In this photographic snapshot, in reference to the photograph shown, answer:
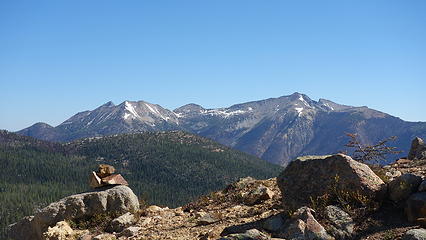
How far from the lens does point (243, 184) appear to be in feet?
67.4

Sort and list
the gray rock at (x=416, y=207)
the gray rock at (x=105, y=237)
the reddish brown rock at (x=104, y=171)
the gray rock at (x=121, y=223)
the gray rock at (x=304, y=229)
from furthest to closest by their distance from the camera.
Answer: the reddish brown rock at (x=104, y=171) < the gray rock at (x=121, y=223) < the gray rock at (x=105, y=237) < the gray rock at (x=416, y=207) < the gray rock at (x=304, y=229)

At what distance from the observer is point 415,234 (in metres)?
8.64

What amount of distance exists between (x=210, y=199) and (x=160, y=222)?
12.6 ft

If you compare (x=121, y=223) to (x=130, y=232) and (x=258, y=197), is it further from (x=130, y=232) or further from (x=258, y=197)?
(x=258, y=197)

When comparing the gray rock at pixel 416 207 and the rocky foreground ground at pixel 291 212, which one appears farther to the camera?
the rocky foreground ground at pixel 291 212

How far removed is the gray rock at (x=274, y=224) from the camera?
1077 cm

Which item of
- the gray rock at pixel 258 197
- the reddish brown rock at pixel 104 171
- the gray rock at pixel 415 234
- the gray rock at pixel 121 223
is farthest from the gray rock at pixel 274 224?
the reddish brown rock at pixel 104 171

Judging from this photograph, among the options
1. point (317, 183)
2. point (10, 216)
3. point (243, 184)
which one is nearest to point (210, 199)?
point (243, 184)

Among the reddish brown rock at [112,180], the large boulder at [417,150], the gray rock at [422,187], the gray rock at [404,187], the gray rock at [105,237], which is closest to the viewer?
the gray rock at [422,187]

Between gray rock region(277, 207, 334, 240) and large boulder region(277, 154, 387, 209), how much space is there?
3.91ft

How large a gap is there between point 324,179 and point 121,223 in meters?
8.78

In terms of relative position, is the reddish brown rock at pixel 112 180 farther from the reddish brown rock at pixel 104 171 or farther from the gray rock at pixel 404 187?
the gray rock at pixel 404 187

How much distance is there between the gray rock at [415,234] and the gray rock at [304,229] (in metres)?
1.79

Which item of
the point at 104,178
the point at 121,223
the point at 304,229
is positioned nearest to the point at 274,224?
the point at 304,229
